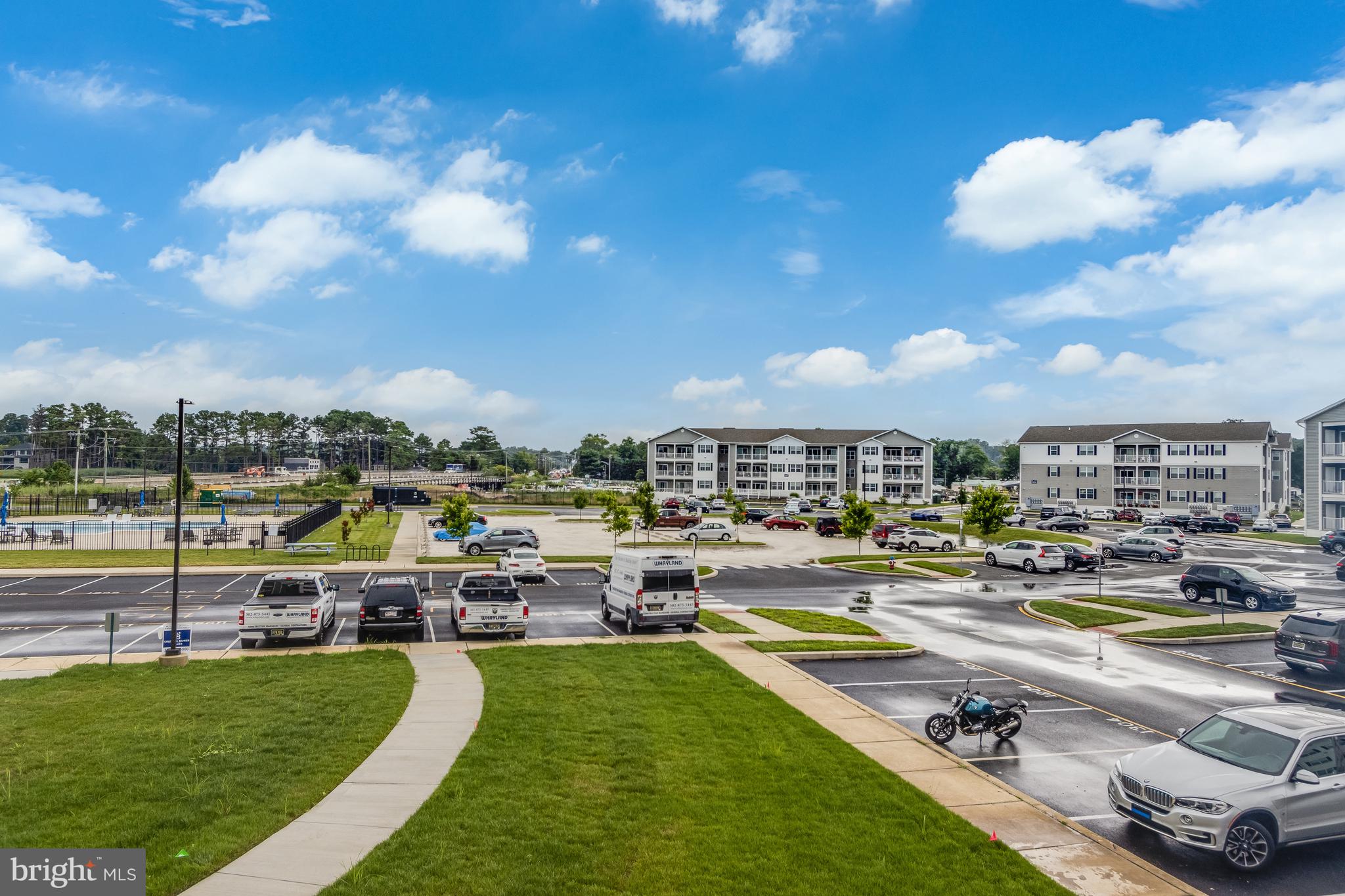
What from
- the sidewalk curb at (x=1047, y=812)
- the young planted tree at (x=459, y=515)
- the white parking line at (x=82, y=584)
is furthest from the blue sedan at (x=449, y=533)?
the sidewalk curb at (x=1047, y=812)

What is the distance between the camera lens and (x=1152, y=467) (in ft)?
311

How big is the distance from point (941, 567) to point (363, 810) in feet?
124

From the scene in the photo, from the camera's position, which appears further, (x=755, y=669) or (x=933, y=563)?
(x=933, y=563)

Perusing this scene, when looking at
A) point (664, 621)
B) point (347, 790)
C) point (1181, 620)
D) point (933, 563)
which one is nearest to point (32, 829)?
point (347, 790)

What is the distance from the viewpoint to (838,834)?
30.2ft

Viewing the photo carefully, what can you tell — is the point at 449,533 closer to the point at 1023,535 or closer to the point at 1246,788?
the point at 1023,535

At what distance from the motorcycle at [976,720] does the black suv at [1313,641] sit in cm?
1071

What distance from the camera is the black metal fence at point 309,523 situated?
163 feet

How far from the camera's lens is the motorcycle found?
13.3 meters

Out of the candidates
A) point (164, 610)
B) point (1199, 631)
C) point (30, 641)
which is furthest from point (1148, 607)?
point (30, 641)

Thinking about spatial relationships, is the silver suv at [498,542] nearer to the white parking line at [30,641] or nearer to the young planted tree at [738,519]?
the young planted tree at [738,519]

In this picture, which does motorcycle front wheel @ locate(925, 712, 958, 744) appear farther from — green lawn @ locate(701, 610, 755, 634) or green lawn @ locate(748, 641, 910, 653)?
green lawn @ locate(701, 610, 755, 634)

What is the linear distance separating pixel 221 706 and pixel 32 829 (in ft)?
17.4

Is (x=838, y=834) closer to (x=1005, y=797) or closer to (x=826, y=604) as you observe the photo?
(x=1005, y=797)
